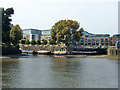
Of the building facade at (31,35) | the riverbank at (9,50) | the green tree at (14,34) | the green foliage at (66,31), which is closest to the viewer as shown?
the riverbank at (9,50)

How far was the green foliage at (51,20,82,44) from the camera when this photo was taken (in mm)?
95387

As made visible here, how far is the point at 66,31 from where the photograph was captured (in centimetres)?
9469

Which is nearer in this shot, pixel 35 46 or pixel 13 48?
pixel 13 48

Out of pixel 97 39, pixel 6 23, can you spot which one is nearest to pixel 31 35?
pixel 97 39

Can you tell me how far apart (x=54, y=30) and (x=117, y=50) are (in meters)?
37.9

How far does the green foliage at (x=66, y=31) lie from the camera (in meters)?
95.4

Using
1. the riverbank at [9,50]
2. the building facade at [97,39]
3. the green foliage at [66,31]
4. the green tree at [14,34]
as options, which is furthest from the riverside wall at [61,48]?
the building facade at [97,39]

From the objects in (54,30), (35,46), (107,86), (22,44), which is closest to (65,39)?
(54,30)

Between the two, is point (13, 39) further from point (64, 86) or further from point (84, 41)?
point (84, 41)

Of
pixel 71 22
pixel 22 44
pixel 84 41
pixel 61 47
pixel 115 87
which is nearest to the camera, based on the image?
pixel 115 87

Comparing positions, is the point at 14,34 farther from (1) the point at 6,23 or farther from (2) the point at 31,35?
(2) the point at 31,35

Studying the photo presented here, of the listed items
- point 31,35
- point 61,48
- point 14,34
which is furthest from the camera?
point 31,35

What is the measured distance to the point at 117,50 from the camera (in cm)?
8106

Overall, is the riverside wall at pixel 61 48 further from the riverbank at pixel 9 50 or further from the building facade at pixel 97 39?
the building facade at pixel 97 39
